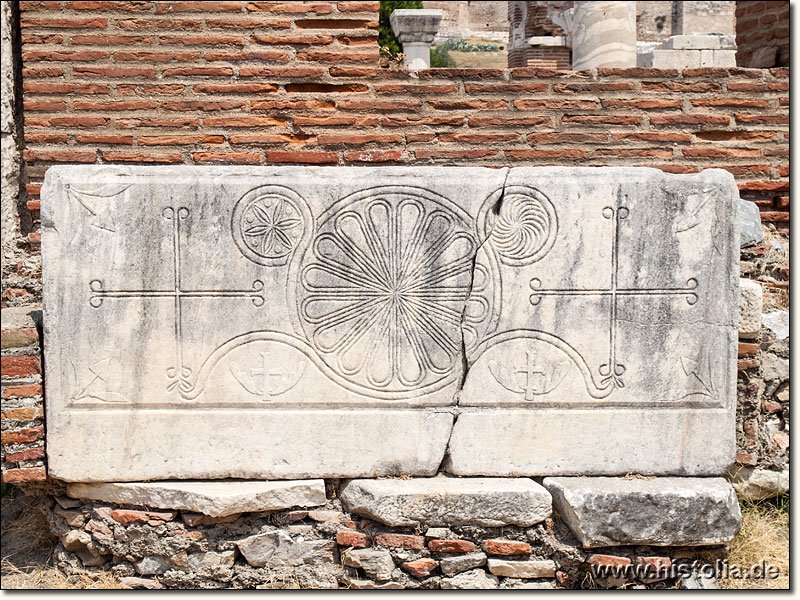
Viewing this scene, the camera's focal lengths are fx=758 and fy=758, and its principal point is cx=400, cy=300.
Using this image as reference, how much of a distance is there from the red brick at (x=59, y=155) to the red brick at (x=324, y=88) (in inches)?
44.3

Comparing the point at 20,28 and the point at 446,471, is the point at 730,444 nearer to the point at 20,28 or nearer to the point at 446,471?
the point at 446,471

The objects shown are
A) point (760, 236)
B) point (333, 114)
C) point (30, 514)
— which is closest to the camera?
point (30, 514)

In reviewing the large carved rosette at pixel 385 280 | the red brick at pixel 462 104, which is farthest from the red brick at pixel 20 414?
the red brick at pixel 462 104

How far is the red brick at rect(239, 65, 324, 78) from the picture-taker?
413 cm

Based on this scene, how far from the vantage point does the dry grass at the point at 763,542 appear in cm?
300

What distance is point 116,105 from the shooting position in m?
4.08

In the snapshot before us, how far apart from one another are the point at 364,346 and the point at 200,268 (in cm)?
69

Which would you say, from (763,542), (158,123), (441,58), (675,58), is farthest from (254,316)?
(441,58)

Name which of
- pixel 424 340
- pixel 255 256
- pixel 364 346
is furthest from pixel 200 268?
pixel 424 340

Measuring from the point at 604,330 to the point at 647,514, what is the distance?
709 millimetres

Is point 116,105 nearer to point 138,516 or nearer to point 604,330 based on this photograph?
point 138,516

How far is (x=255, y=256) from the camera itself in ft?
9.49

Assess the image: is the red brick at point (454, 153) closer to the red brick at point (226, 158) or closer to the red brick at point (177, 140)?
the red brick at point (226, 158)

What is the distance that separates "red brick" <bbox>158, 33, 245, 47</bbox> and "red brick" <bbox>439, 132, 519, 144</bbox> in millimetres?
1269
